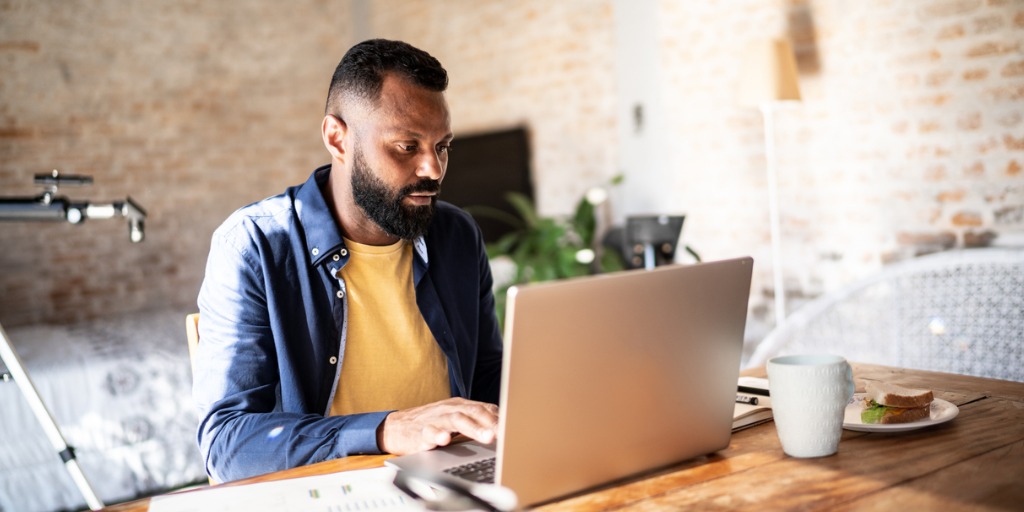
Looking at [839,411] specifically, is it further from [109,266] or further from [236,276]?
[109,266]

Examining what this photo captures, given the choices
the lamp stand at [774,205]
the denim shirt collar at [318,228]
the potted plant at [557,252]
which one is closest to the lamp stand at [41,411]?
the denim shirt collar at [318,228]

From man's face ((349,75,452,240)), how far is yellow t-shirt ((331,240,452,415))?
9 centimetres

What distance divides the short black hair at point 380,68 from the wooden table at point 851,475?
78cm

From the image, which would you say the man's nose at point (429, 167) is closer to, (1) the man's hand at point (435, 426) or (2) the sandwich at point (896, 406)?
(1) the man's hand at point (435, 426)

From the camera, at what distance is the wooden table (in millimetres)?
984

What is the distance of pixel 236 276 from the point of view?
61.4 inches

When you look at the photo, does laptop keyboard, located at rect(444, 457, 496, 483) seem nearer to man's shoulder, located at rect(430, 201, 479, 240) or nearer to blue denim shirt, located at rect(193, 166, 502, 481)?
blue denim shirt, located at rect(193, 166, 502, 481)

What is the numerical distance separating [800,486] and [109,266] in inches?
205

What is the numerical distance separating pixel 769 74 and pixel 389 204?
7.18 ft

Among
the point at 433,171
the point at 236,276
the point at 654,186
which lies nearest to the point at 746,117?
the point at 654,186

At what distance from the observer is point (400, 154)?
1.71 m

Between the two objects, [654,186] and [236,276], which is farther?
[654,186]

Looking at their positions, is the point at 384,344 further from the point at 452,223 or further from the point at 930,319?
the point at 930,319

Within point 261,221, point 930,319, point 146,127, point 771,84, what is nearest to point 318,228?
point 261,221
